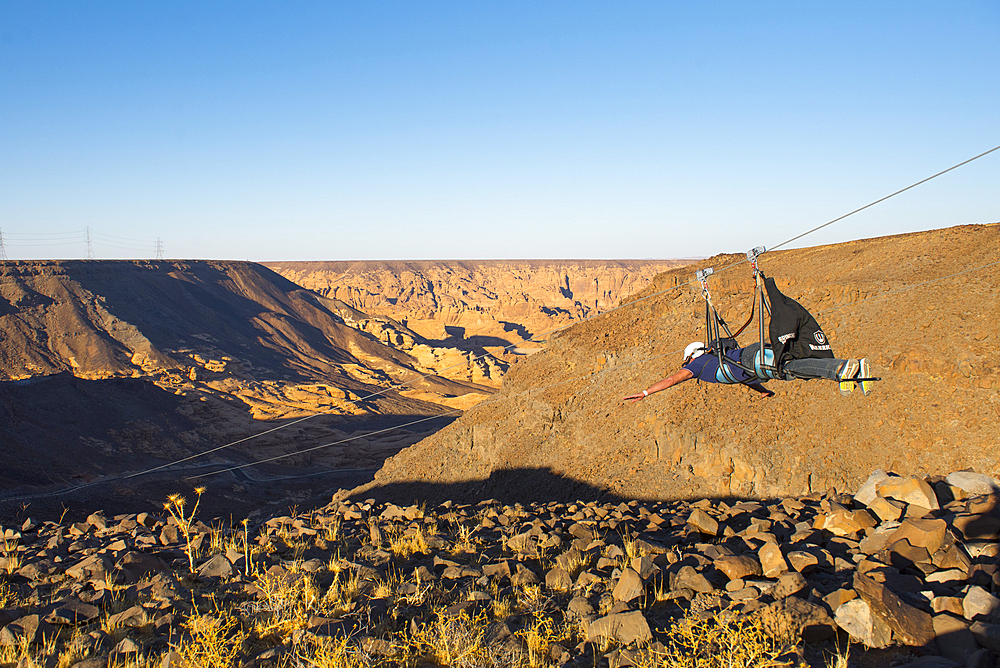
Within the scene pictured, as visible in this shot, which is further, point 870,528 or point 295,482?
point 295,482

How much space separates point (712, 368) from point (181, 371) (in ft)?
179

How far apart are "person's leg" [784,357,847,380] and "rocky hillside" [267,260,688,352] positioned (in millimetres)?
63970

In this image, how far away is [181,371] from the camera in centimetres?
5262

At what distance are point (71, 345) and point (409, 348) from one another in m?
34.7

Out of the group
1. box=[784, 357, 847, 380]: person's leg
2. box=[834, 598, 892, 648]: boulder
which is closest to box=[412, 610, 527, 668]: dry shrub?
box=[834, 598, 892, 648]: boulder

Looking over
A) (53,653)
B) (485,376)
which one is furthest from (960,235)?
(485,376)

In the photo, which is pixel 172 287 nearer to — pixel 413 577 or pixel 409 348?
pixel 409 348

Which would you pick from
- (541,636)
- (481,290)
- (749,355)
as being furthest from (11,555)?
(481,290)

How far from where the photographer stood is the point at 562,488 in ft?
52.1

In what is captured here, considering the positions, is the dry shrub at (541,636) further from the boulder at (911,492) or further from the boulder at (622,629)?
the boulder at (911,492)

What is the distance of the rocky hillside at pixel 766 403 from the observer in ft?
41.9

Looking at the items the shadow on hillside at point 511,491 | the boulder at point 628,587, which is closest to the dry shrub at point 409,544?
the boulder at point 628,587

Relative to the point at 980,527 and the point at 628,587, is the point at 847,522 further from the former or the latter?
the point at 628,587

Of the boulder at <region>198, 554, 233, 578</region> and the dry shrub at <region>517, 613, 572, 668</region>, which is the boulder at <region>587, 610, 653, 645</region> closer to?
the dry shrub at <region>517, 613, 572, 668</region>
